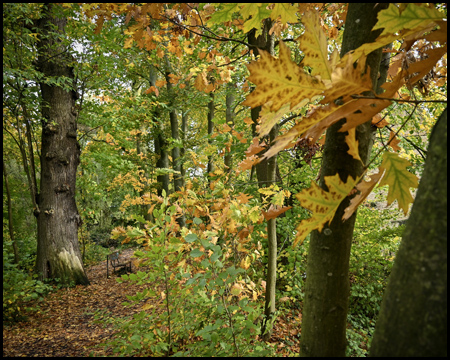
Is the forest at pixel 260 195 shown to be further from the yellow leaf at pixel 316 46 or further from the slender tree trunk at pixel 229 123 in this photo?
the slender tree trunk at pixel 229 123

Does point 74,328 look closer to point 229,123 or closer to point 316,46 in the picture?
point 229,123

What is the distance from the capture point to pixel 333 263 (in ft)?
3.21

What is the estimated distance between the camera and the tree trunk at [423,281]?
0.50 meters

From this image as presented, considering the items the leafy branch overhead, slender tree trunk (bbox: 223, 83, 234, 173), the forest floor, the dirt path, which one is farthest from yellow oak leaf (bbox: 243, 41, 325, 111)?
the dirt path

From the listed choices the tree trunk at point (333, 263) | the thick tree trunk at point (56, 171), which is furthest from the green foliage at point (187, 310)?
the thick tree trunk at point (56, 171)

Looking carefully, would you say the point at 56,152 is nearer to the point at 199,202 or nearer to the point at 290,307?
the point at 199,202

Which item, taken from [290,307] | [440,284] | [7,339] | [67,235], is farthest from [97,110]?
[440,284]

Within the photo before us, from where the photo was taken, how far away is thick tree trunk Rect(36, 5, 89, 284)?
5496 millimetres

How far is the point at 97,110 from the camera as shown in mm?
7293

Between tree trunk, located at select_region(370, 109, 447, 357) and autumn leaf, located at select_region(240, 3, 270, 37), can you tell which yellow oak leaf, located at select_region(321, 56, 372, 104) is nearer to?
tree trunk, located at select_region(370, 109, 447, 357)

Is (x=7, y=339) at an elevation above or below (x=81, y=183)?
below

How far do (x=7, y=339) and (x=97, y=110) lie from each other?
587 centimetres

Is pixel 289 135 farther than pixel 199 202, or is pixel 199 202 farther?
pixel 199 202

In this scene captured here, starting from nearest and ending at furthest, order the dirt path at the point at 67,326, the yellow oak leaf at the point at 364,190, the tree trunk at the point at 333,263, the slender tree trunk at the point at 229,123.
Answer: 1. the yellow oak leaf at the point at 364,190
2. the tree trunk at the point at 333,263
3. the slender tree trunk at the point at 229,123
4. the dirt path at the point at 67,326
